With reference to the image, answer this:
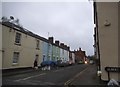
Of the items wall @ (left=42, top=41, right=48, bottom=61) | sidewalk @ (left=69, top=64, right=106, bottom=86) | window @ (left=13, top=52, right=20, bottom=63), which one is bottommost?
sidewalk @ (left=69, top=64, right=106, bottom=86)

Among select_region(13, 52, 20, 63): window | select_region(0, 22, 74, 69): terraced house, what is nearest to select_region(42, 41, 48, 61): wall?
select_region(0, 22, 74, 69): terraced house

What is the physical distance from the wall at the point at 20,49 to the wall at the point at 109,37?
15.5 metres

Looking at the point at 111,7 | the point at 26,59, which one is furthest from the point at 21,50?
the point at 111,7

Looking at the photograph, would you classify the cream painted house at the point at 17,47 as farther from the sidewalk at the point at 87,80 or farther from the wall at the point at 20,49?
the sidewalk at the point at 87,80

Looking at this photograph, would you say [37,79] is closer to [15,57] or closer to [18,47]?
[15,57]

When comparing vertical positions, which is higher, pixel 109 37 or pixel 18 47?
pixel 18 47

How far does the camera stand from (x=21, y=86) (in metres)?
11.9

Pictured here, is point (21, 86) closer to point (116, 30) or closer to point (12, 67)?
point (116, 30)

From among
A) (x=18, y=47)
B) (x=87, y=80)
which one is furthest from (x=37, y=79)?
(x=18, y=47)

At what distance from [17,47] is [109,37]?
717 inches

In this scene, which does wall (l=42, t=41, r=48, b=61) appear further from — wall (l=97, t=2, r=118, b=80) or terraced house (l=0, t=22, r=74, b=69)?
wall (l=97, t=2, r=118, b=80)

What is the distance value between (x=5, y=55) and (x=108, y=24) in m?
16.0

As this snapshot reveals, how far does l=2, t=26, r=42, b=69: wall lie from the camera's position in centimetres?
2502

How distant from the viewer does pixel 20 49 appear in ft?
94.2
